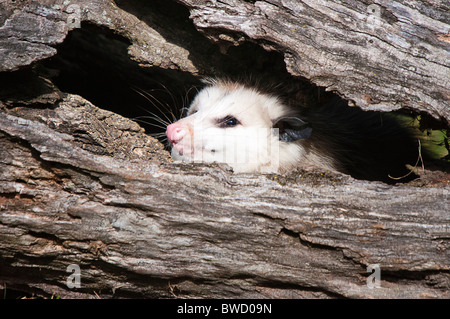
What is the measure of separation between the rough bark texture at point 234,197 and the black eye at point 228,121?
26.6 inches

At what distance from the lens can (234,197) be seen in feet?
7.20

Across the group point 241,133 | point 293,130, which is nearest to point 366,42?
point 293,130

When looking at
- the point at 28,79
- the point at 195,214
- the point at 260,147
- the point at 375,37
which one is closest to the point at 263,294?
the point at 195,214

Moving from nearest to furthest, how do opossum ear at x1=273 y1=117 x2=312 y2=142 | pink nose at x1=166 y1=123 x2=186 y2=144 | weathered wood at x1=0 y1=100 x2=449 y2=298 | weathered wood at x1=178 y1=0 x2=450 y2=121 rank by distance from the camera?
weathered wood at x1=0 y1=100 x2=449 y2=298 < weathered wood at x1=178 y1=0 x2=450 y2=121 < pink nose at x1=166 y1=123 x2=186 y2=144 < opossum ear at x1=273 y1=117 x2=312 y2=142

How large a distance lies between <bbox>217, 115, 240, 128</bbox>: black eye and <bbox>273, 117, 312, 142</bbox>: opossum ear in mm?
300

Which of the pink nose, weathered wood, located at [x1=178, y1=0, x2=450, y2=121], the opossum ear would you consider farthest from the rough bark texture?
the opossum ear

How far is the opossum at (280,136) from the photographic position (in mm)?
2881

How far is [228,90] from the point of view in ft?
10.8

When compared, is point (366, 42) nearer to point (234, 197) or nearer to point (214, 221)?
point (234, 197)

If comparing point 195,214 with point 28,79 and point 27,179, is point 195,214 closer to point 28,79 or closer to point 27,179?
point 27,179

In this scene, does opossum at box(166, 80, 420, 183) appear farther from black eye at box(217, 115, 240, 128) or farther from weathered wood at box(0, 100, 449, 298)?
weathered wood at box(0, 100, 449, 298)

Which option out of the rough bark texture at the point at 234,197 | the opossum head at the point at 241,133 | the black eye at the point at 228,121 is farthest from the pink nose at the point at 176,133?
the rough bark texture at the point at 234,197

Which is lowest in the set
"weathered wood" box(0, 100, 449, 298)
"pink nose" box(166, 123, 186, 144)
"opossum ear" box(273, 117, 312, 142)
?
"weathered wood" box(0, 100, 449, 298)

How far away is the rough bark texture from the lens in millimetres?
2172
